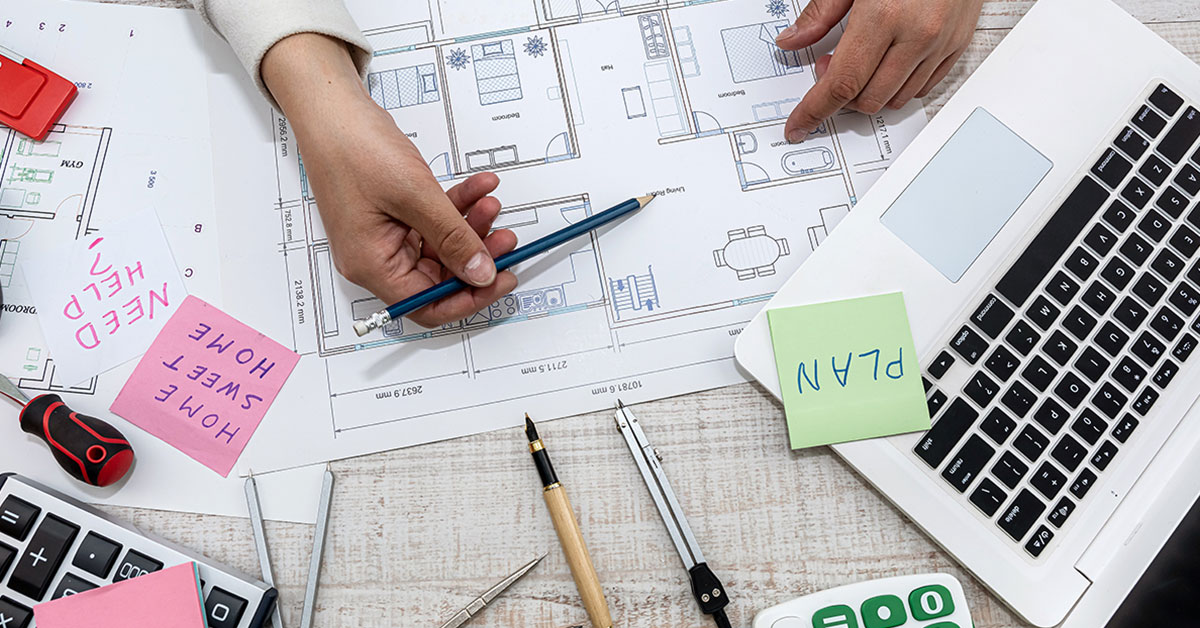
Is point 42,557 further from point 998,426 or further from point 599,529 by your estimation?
point 998,426

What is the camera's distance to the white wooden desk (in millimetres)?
545

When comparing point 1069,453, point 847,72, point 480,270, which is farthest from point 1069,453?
point 480,270

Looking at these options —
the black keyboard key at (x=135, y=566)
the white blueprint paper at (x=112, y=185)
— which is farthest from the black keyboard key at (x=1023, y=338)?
the black keyboard key at (x=135, y=566)

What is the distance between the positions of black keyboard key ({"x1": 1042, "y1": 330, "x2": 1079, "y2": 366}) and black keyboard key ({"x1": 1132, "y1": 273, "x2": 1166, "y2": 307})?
0.23 feet

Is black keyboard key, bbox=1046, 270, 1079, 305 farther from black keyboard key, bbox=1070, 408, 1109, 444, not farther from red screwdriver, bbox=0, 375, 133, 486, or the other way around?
red screwdriver, bbox=0, 375, 133, 486

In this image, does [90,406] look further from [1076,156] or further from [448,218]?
[1076,156]

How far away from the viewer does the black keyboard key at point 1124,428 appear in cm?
54

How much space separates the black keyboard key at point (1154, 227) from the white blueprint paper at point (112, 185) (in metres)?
0.69

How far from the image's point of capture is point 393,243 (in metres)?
0.57

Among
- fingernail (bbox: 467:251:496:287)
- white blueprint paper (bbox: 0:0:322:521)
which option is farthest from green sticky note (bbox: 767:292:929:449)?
white blueprint paper (bbox: 0:0:322:521)

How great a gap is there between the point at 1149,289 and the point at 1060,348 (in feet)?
0.30

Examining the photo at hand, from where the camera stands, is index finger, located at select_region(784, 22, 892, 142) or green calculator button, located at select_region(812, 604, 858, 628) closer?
green calculator button, located at select_region(812, 604, 858, 628)

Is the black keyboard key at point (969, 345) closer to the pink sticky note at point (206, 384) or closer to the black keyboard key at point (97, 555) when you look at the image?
the pink sticky note at point (206, 384)

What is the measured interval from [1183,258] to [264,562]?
75 centimetres
